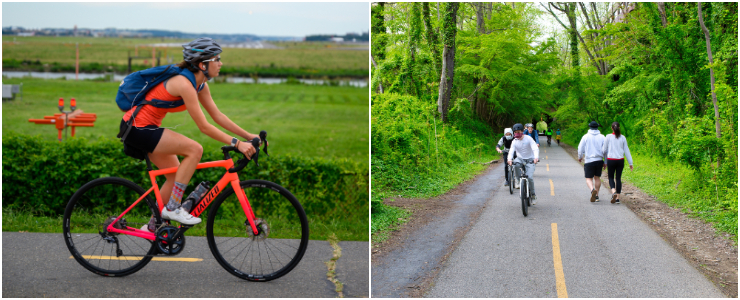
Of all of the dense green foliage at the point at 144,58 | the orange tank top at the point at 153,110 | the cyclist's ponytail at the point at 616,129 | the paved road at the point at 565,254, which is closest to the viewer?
the paved road at the point at 565,254

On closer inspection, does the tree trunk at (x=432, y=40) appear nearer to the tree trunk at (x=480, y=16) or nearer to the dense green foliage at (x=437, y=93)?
the dense green foliage at (x=437, y=93)

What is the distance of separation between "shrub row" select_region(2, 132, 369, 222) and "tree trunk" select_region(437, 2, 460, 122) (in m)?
2.56

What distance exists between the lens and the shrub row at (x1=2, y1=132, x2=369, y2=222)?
6539 millimetres

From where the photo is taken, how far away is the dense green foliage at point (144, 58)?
41188 millimetres

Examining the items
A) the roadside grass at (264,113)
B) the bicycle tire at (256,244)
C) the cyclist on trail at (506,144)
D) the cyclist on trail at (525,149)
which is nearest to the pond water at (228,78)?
the roadside grass at (264,113)

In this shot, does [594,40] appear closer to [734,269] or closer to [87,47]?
[734,269]

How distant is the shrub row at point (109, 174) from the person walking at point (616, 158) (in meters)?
3.11

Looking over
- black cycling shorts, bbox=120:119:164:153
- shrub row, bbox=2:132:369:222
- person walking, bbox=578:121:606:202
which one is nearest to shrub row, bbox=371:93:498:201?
person walking, bbox=578:121:606:202

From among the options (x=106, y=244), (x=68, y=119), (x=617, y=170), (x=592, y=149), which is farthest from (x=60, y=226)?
(x=68, y=119)

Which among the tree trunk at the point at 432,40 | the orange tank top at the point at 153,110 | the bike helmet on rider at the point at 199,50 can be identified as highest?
the tree trunk at the point at 432,40

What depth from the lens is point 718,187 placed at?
396cm

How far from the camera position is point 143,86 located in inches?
145

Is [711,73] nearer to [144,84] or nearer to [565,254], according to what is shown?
[565,254]

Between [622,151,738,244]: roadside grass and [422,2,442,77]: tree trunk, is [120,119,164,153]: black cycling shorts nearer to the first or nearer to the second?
[422,2,442,77]: tree trunk
